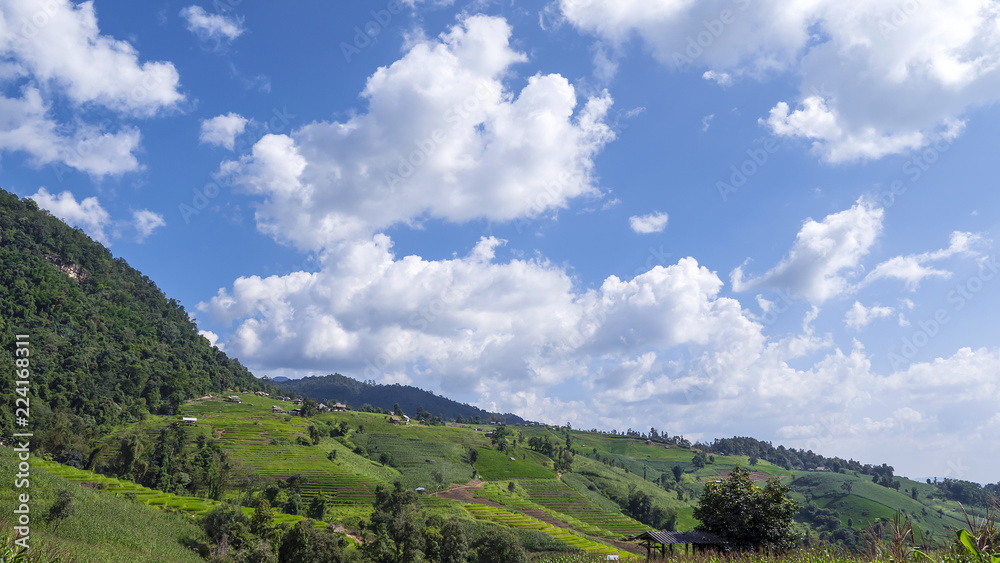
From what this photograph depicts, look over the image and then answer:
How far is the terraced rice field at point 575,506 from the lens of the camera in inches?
3957

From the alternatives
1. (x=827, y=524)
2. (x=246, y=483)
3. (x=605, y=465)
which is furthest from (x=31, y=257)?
(x=827, y=524)

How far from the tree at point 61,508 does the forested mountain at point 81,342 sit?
57.1 meters

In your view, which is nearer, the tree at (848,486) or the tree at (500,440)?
the tree at (500,440)

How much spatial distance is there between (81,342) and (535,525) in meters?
135

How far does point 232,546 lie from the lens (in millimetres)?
48156

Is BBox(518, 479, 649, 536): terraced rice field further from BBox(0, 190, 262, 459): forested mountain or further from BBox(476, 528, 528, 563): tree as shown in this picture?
BBox(0, 190, 262, 459): forested mountain

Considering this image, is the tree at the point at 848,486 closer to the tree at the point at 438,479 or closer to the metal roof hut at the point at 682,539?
the tree at the point at 438,479

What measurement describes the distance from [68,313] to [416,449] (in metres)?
110

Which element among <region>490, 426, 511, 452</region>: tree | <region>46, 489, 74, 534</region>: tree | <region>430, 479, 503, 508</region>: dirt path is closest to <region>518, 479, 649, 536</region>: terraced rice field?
<region>430, 479, 503, 508</region>: dirt path

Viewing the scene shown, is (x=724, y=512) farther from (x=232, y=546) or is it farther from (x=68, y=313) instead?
(x=68, y=313)

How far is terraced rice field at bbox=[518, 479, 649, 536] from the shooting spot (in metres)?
100

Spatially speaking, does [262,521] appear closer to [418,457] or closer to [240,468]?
[240,468]

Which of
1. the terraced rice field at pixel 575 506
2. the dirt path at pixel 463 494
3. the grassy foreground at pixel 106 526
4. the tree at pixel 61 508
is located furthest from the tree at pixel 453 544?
the terraced rice field at pixel 575 506

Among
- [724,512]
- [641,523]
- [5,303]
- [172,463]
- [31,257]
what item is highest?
[31,257]
